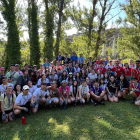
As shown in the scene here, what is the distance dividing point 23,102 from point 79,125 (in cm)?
257

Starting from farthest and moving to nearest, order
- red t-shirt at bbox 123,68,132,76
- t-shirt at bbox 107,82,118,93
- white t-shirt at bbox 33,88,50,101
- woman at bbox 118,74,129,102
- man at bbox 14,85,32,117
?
red t-shirt at bbox 123,68,132,76 → t-shirt at bbox 107,82,118,93 → woman at bbox 118,74,129,102 → white t-shirt at bbox 33,88,50,101 → man at bbox 14,85,32,117

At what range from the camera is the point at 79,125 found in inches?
166

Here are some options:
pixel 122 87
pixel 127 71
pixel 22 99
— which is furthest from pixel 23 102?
pixel 127 71

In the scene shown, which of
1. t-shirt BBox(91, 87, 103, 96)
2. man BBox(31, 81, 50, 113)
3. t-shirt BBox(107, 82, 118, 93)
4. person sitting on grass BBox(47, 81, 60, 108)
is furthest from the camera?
t-shirt BBox(107, 82, 118, 93)

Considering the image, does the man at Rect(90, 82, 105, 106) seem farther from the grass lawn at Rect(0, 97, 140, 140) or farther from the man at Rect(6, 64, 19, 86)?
the man at Rect(6, 64, 19, 86)

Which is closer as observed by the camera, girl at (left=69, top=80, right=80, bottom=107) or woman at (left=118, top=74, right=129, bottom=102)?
girl at (left=69, top=80, right=80, bottom=107)

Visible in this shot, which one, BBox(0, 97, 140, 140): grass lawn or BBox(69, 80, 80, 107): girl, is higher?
BBox(69, 80, 80, 107): girl

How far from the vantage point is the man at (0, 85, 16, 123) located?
14.9 ft

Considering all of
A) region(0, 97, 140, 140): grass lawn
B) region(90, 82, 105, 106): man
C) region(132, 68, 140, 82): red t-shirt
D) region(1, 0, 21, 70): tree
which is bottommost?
region(0, 97, 140, 140): grass lawn

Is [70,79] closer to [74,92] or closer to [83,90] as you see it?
[74,92]

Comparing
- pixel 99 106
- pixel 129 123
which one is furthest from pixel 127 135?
pixel 99 106

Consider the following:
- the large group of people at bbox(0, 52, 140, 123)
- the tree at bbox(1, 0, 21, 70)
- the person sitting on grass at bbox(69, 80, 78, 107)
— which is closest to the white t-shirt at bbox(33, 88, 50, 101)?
the large group of people at bbox(0, 52, 140, 123)

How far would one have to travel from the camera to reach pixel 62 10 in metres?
16.0

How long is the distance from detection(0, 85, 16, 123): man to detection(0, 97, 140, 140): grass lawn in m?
0.32
